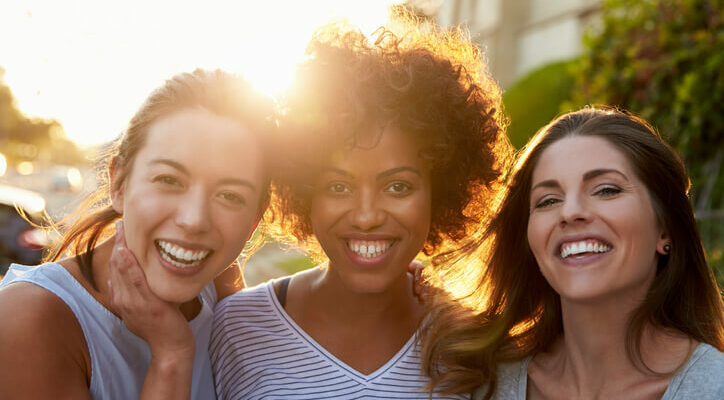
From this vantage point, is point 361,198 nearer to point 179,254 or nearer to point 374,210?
point 374,210

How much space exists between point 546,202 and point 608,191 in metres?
0.28

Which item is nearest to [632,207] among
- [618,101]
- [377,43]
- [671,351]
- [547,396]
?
[671,351]

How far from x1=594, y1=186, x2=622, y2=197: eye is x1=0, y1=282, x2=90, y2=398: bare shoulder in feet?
7.00

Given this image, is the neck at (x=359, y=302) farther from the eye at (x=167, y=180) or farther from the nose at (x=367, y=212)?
the eye at (x=167, y=180)

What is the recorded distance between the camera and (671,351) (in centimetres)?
292

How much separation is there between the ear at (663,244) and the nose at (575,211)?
1.28 ft

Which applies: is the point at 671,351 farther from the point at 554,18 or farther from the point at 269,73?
the point at 554,18

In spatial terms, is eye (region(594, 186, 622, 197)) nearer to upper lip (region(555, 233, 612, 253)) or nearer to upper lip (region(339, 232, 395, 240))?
upper lip (region(555, 233, 612, 253))

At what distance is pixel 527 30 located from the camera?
55.3 ft

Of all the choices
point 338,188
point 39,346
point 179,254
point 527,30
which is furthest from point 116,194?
point 527,30

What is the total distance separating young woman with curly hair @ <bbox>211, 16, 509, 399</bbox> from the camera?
3.15 metres

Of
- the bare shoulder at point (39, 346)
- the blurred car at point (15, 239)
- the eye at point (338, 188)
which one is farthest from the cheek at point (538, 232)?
the blurred car at point (15, 239)

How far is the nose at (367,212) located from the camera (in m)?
3.07

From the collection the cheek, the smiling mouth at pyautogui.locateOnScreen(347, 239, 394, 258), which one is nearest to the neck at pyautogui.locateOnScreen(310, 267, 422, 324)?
the smiling mouth at pyautogui.locateOnScreen(347, 239, 394, 258)
